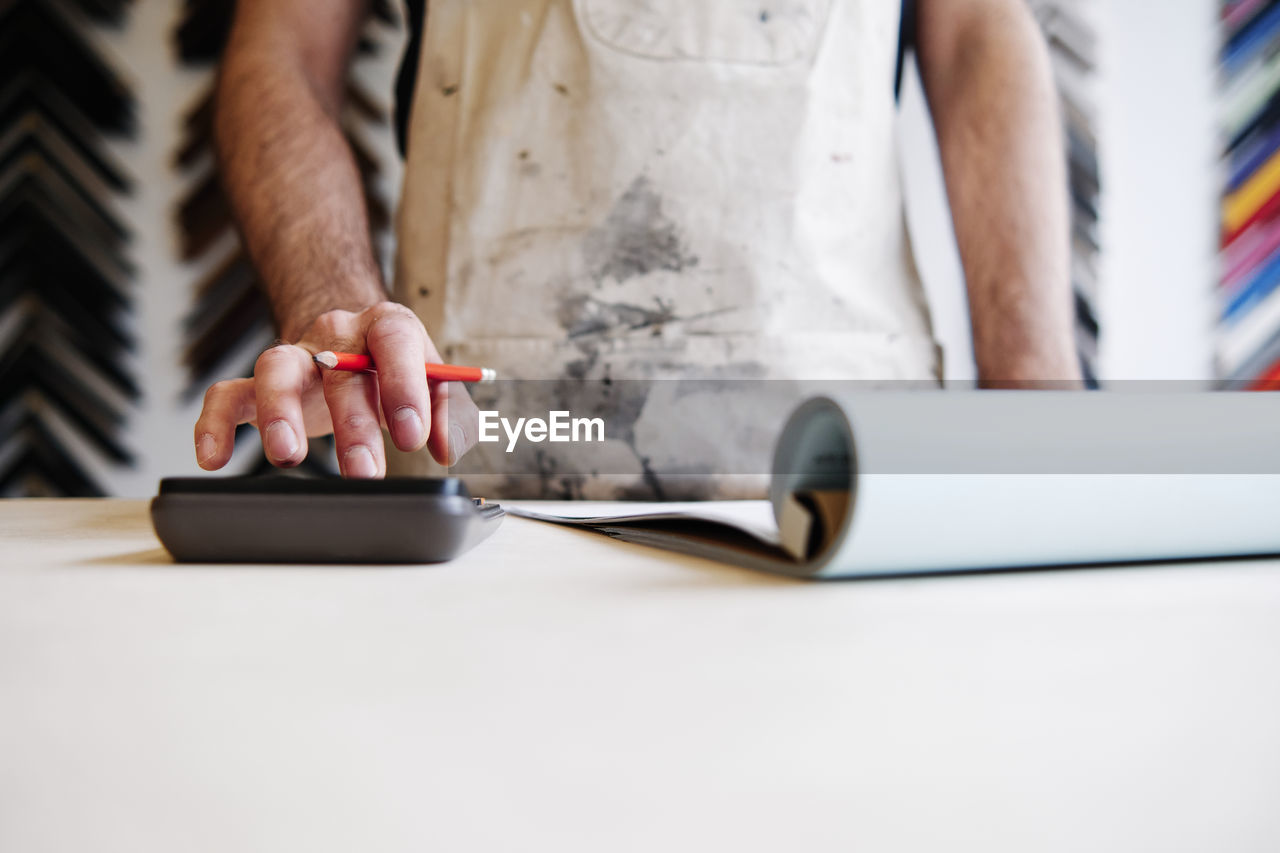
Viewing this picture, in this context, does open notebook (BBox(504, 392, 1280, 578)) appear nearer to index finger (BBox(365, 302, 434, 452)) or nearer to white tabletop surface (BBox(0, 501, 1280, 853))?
white tabletop surface (BBox(0, 501, 1280, 853))

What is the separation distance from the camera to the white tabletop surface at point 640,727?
5.8 inches

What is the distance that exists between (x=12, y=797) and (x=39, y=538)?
362 millimetres

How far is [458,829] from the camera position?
0.14 meters

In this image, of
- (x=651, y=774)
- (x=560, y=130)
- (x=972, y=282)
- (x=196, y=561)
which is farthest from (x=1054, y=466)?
(x=972, y=282)

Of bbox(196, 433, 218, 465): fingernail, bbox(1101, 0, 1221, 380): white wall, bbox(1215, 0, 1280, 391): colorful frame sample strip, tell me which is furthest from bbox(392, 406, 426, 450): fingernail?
bbox(1215, 0, 1280, 391): colorful frame sample strip

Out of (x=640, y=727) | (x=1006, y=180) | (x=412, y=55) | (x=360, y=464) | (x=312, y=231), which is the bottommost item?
(x=640, y=727)

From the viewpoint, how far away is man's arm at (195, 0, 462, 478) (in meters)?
0.54

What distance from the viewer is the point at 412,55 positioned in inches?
42.2

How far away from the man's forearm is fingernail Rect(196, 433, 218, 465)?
0.34 meters

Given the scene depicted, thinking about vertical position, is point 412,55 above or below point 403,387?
above

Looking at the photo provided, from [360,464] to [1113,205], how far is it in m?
1.60

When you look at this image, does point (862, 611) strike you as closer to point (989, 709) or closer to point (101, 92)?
point (989, 709)

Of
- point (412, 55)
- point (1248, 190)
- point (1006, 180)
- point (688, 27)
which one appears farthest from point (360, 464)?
point (1248, 190)

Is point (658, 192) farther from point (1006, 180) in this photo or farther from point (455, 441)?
point (1006, 180)
